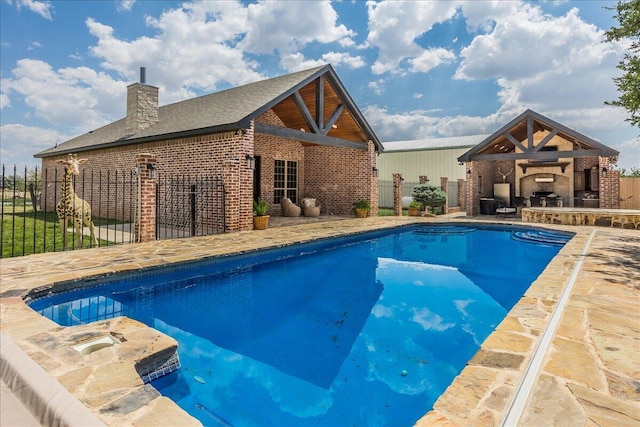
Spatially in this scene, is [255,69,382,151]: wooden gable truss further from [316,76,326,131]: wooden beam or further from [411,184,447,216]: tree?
[411,184,447,216]: tree

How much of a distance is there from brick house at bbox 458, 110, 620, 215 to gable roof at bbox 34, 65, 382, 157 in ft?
19.8

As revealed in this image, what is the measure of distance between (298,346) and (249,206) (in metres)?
7.30

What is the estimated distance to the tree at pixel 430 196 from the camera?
17703 mm

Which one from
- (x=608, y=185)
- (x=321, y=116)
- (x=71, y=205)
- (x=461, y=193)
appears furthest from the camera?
(x=461, y=193)

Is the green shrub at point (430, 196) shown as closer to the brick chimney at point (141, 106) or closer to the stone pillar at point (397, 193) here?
the stone pillar at point (397, 193)

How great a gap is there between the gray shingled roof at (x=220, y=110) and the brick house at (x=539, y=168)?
31.9ft

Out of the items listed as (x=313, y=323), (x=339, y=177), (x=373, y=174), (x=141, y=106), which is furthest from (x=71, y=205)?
(x=373, y=174)

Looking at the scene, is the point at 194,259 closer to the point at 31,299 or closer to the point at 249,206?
the point at 31,299

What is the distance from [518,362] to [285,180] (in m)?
14.4

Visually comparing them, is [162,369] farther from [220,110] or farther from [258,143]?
[258,143]

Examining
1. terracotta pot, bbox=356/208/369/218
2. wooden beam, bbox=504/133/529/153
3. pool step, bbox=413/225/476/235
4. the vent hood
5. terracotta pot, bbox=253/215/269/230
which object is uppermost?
wooden beam, bbox=504/133/529/153

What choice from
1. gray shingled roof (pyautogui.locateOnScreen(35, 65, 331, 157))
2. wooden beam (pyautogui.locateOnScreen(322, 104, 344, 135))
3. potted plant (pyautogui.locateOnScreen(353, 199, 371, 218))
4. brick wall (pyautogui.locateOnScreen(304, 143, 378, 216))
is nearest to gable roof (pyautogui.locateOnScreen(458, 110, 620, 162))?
brick wall (pyautogui.locateOnScreen(304, 143, 378, 216))

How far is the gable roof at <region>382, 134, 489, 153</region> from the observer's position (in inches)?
912

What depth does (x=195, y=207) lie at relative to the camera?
1120 centimetres
